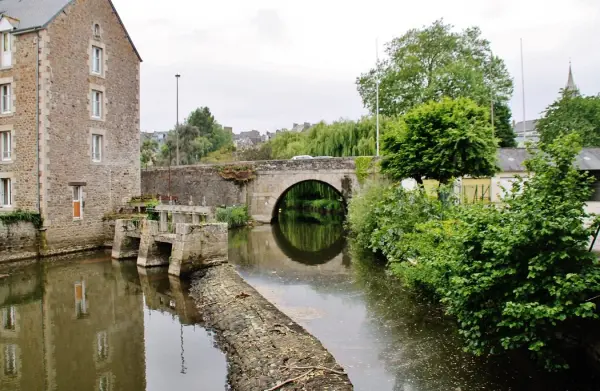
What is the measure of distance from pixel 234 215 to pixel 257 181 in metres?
2.64

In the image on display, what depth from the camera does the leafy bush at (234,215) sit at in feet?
90.5

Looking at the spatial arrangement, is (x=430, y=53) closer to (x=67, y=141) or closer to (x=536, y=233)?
(x=67, y=141)

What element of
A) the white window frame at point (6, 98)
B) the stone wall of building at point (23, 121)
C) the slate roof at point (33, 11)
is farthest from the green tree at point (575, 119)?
the white window frame at point (6, 98)

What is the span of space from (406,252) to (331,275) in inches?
126

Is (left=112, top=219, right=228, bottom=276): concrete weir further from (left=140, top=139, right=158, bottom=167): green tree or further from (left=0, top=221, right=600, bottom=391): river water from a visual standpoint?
(left=140, top=139, right=158, bottom=167): green tree

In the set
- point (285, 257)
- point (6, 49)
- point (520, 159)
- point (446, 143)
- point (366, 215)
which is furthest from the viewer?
point (520, 159)

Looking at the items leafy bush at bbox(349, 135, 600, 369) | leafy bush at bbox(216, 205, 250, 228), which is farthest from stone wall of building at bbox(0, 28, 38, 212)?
leafy bush at bbox(349, 135, 600, 369)

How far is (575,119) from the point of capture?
29.8 m

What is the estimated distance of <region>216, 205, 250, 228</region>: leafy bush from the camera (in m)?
27.6

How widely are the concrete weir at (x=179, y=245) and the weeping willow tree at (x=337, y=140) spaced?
653 inches

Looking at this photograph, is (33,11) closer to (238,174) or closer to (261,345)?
(238,174)

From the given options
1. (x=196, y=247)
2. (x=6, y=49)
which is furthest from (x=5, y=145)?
(x=196, y=247)

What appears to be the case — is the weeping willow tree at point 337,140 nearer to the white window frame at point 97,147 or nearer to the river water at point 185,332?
the river water at point 185,332

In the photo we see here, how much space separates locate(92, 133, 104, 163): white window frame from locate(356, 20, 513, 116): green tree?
17.0 metres
